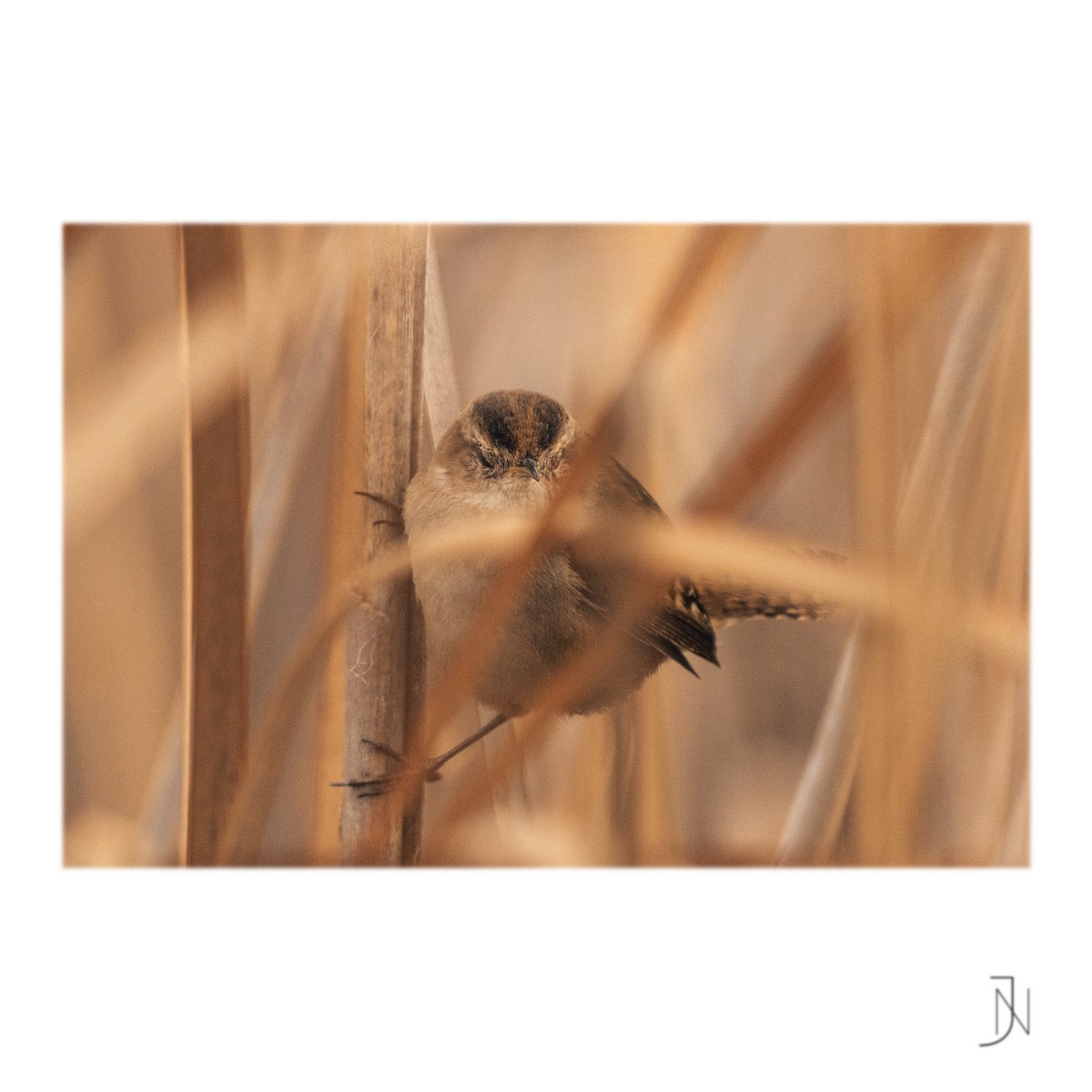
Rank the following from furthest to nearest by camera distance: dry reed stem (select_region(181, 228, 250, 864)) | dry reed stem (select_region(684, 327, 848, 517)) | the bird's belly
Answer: dry reed stem (select_region(181, 228, 250, 864)) < the bird's belly < dry reed stem (select_region(684, 327, 848, 517))

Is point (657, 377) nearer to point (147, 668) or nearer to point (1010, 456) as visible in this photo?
point (1010, 456)

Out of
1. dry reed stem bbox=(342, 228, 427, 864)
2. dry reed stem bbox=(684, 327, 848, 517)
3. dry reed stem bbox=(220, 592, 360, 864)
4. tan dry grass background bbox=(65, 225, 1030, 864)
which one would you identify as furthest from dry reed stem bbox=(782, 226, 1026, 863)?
dry reed stem bbox=(220, 592, 360, 864)

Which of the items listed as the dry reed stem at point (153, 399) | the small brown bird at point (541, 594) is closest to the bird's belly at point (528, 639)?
the small brown bird at point (541, 594)

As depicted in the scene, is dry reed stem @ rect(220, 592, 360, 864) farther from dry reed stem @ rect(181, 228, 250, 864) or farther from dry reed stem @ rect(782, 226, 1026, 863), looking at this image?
dry reed stem @ rect(782, 226, 1026, 863)

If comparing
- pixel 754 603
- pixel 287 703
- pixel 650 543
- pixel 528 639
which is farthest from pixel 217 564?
pixel 754 603
